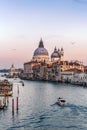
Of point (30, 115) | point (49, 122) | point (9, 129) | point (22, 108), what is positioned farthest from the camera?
point (22, 108)

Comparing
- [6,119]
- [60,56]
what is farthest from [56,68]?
[6,119]

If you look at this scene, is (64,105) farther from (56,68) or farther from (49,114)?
(56,68)

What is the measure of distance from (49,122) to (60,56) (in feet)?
250

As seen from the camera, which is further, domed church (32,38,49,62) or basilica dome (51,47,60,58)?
domed church (32,38,49,62)

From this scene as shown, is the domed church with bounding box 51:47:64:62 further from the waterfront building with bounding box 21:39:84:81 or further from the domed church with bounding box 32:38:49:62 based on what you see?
the domed church with bounding box 32:38:49:62

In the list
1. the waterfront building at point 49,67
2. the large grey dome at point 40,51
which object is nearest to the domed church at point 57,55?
the waterfront building at point 49,67

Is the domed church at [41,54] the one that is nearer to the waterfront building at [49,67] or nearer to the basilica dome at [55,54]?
the waterfront building at [49,67]

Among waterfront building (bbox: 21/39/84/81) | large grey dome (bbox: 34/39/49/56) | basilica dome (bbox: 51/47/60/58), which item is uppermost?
large grey dome (bbox: 34/39/49/56)

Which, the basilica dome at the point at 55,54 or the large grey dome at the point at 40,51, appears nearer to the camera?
the basilica dome at the point at 55,54

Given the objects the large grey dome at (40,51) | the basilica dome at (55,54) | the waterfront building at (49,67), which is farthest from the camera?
the large grey dome at (40,51)

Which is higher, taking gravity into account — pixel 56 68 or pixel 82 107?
pixel 56 68

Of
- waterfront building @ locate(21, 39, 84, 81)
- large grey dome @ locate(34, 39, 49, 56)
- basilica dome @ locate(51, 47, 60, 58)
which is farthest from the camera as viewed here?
large grey dome @ locate(34, 39, 49, 56)

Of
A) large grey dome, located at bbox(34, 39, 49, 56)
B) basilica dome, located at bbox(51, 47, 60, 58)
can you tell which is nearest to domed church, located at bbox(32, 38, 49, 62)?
large grey dome, located at bbox(34, 39, 49, 56)

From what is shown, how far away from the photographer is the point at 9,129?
1766 centimetres
